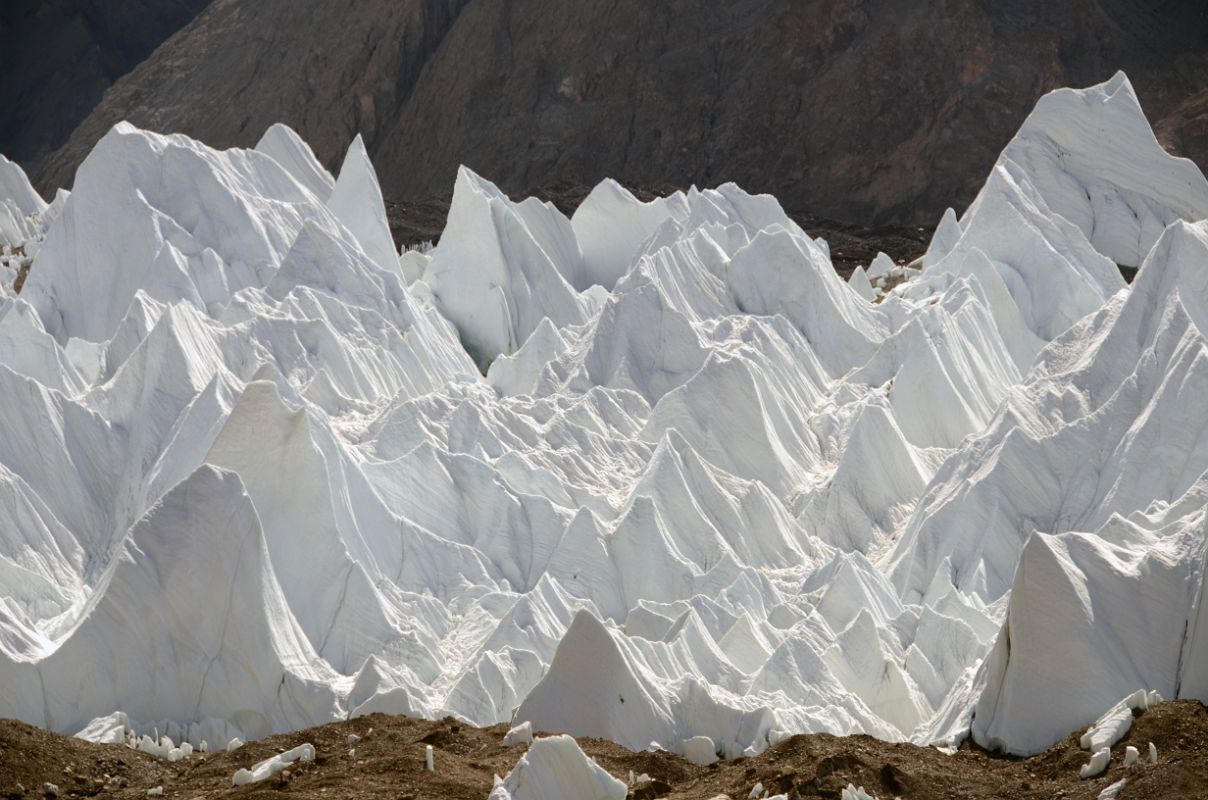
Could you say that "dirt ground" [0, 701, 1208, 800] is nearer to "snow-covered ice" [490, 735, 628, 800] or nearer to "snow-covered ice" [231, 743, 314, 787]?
"snow-covered ice" [231, 743, 314, 787]

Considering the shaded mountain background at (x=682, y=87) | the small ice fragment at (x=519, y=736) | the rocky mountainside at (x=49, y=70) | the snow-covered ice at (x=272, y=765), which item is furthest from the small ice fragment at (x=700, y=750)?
the rocky mountainside at (x=49, y=70)

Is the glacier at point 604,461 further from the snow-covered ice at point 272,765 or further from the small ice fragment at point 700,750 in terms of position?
the snow-covered ice at point 272,765

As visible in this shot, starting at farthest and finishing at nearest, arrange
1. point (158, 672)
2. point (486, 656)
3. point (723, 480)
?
point (723, 480), point (486, 656), point (158, 672)

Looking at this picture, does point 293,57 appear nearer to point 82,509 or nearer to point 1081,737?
point 82,509

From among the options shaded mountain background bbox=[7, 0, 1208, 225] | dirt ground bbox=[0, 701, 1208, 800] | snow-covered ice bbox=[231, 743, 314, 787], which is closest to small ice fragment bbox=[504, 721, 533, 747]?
dirt ground bbox=[0, 701, 1208, 800]

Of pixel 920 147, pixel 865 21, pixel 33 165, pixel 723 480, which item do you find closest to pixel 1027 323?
pixel 723 480

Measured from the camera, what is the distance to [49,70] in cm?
10769

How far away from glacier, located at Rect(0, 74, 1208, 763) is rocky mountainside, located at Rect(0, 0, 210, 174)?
60.6 metres

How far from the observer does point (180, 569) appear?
2092cm

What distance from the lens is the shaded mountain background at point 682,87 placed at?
7619 cm

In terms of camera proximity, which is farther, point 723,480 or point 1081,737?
point 723,480

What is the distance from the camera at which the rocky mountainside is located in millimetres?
106625

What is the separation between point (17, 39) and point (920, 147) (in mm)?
56053

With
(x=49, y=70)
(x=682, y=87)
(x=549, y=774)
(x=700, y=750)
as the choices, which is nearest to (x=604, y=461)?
(x=700, y=750)
